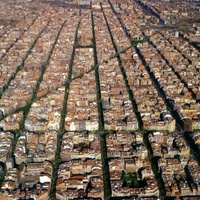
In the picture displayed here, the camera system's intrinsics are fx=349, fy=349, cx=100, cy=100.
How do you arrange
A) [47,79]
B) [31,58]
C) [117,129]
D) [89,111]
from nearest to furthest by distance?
[117,129], [89,111], [47,79], [31,58]

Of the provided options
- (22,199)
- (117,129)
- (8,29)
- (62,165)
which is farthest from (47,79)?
Answer: (8,29)

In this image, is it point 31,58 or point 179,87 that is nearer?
point 179,87

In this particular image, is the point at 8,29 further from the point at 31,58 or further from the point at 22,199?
the point at 22,199

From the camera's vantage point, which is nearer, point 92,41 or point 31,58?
point 31,58

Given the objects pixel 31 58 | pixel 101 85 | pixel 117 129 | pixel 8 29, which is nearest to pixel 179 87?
pixel 101 85

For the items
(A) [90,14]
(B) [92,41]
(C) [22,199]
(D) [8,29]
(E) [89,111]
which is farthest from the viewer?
(A) [90,14]

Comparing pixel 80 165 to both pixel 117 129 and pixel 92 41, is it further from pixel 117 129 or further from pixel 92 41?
pixel 92 41
